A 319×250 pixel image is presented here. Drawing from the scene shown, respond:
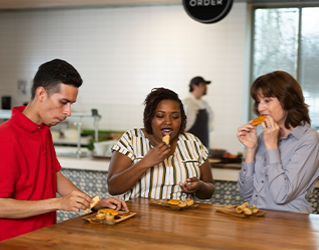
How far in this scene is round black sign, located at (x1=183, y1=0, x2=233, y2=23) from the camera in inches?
117

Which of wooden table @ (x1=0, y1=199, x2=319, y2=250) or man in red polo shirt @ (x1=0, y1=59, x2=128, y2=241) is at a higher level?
man in red polo shirt @ (x1=0, y1=59, x2=128, y2=241)

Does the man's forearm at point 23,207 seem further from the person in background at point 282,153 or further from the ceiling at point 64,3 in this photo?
the ceiling at point 64,3

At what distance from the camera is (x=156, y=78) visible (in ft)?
20.6

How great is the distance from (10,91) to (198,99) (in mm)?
3861

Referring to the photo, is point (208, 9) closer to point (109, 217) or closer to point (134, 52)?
point (109, 217)

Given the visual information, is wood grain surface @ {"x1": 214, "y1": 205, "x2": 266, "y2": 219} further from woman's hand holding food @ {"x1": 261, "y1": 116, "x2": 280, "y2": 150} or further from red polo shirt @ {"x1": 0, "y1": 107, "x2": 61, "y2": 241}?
red polo shirt @ {"x1": 0, "y1": 107, "x2": 61, "y2": 241}

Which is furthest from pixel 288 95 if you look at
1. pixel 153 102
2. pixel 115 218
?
pixel 115 218

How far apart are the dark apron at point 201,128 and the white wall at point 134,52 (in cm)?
77

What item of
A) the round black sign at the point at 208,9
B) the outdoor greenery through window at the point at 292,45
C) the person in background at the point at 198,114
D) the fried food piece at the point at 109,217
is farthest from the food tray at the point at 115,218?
the outdoor greenery through window at the point at 292,45

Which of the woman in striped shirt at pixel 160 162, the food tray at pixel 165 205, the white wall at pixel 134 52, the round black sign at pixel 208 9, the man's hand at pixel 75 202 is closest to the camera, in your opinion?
the man's hand at pixel 75 202

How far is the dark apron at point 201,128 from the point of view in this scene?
497cm

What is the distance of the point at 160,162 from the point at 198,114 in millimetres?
2951

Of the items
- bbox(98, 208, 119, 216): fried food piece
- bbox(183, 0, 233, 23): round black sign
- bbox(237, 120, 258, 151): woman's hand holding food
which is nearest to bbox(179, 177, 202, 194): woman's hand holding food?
bbox(237, 120, 258, 151): woman's hand holding food

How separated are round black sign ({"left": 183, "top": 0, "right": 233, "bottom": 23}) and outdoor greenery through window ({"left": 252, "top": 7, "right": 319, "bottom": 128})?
9.63ft
